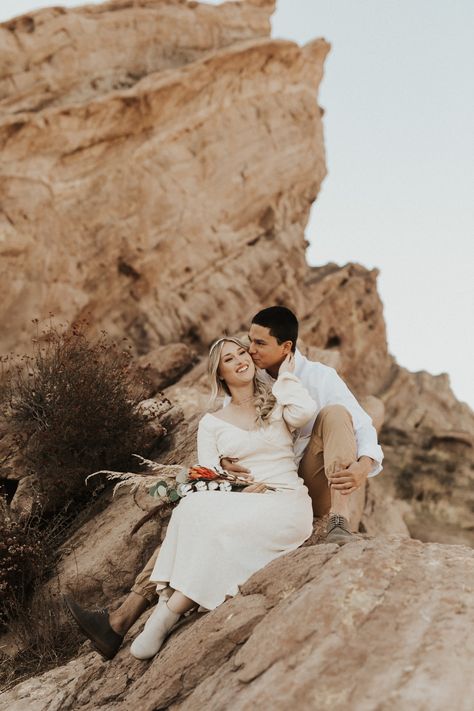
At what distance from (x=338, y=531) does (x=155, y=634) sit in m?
1.15

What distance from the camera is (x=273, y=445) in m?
4.65

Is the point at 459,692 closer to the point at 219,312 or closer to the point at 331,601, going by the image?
the point at 331,601

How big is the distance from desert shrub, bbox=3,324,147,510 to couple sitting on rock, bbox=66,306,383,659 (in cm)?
203

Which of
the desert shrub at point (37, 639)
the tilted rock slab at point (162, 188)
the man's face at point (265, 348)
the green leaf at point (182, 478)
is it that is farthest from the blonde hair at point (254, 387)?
the tilted rock slab at point (162, 188)

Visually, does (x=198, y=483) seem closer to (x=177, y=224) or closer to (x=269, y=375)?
(x=269, y=375)

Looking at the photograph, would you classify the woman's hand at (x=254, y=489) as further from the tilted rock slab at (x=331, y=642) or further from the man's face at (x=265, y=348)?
the man's face at (x=265, y=348)

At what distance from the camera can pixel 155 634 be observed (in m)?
3.89

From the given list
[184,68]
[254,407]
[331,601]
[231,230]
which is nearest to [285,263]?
[231,230]

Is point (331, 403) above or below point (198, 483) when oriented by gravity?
above

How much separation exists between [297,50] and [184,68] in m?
3.80

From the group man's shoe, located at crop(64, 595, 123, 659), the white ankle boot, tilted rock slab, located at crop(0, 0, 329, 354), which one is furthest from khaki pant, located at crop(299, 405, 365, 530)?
tilted rock slab, located at crop(0, 0, 329, 354)

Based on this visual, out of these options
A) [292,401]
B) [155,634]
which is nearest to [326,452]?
[292,401]

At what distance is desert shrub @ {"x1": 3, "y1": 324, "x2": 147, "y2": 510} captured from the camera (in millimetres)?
6641

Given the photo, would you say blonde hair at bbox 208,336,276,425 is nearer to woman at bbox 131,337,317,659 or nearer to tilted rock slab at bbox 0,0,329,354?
woman at bbox 131,337,317,659
